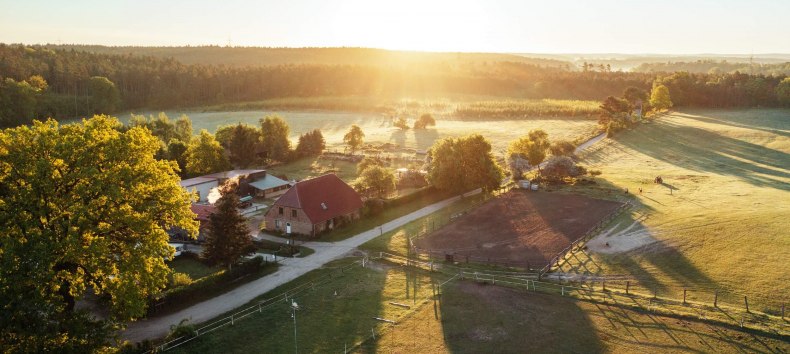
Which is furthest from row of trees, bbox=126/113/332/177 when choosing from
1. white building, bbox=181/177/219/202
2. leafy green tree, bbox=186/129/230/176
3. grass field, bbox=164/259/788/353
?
grass field, bbox=164/259/788/353

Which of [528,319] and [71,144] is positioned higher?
[71,144]

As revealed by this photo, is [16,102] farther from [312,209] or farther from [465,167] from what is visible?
[465,167]

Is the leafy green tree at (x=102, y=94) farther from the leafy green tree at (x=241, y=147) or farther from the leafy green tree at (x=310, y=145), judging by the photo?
the leafy green tree at (x=310, y=145)

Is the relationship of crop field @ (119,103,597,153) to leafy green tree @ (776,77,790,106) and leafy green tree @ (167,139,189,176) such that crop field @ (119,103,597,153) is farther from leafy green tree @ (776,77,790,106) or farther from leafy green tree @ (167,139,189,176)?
leafy green tree @ (776,77,790,106)

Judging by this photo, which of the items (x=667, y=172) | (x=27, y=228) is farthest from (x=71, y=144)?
(x=667, y=172)

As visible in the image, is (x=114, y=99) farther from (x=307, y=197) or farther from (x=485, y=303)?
(x=485, y=303)

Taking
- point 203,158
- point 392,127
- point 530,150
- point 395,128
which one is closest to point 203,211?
point 203,158
